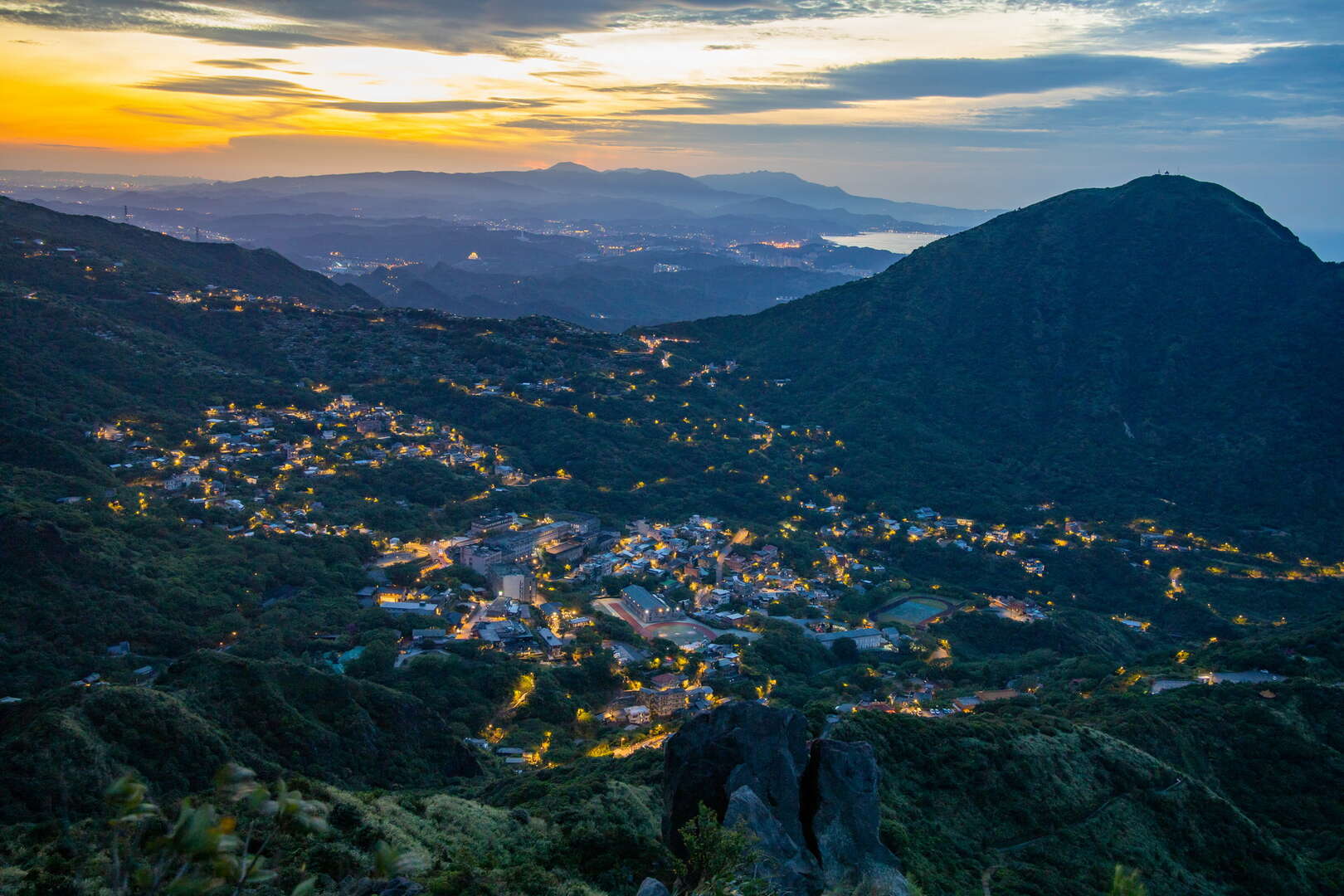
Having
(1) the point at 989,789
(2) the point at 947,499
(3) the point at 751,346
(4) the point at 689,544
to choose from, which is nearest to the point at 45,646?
(1) the point at 989,789

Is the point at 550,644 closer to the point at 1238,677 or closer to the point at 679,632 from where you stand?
the point at 679,632

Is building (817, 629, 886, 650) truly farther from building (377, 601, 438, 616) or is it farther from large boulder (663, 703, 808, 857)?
large boulder (663, 703, 808, 857)

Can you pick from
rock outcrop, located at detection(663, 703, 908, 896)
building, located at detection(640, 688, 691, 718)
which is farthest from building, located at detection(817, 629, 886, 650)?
rock outcrop, located at detection(663, 703, 908, 896)

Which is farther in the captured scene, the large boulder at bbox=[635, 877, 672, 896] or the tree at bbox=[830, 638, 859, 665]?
the tree at bbox=[830, 638, 859, 665]

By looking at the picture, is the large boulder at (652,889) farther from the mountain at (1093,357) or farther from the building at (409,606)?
the mountain at (1093,357)

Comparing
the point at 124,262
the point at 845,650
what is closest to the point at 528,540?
the point at 845,650

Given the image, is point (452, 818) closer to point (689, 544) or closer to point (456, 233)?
point (689, 544)

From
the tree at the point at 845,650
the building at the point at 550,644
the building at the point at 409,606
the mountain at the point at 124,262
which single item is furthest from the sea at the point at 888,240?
the building at the point at 409,606
